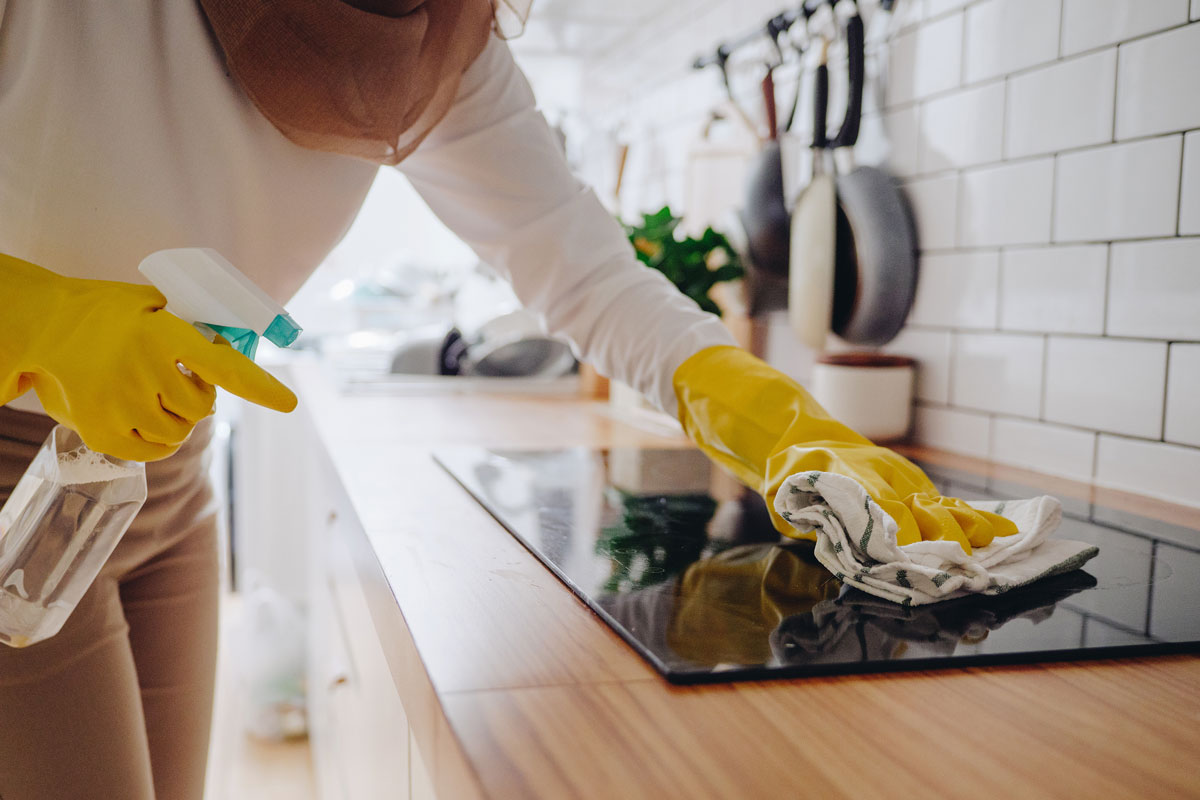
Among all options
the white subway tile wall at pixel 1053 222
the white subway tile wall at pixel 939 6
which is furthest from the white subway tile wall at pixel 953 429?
the white subway tile wall at pixel 939 6

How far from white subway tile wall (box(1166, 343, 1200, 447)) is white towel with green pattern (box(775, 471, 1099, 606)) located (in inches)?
12.5

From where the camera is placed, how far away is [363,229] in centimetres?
327

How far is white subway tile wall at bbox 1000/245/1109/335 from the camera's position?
0.92 metres

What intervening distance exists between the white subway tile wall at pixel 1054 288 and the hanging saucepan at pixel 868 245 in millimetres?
135

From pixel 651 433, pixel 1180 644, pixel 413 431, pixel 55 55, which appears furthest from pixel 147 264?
pixel 651 433

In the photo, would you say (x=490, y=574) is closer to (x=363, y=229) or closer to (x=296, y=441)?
(x=296, y=441)

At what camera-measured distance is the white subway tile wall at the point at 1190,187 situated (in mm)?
811

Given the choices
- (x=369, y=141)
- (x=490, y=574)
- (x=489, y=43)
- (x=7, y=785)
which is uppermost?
(x=489, y=43)

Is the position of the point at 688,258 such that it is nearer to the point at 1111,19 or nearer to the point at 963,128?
the point at 963,128

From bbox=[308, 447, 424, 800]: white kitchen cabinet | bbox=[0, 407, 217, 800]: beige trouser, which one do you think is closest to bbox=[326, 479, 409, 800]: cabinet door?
bbox=[308, 447, 424, 800]: white kitchen cabinet

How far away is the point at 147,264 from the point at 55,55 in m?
0.19

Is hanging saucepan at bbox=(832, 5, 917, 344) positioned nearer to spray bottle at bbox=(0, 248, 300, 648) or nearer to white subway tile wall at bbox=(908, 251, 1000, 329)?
white subway tile wall at bbox=(908, 251, 1000, 329)

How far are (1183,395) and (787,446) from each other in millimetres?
408

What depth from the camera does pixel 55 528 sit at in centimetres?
60
